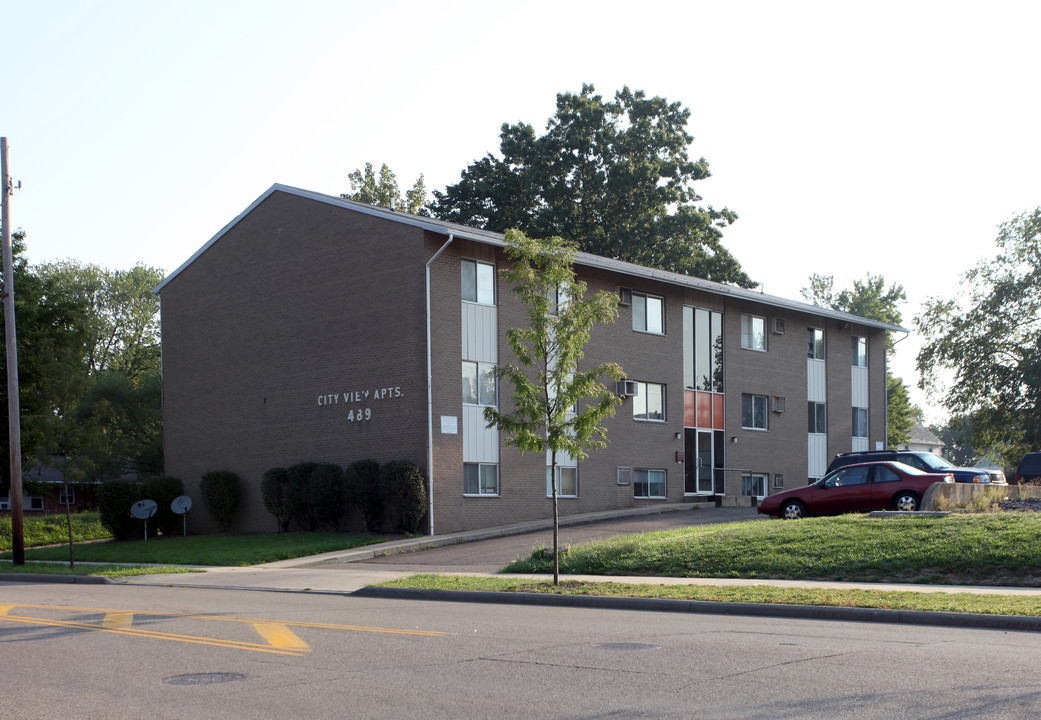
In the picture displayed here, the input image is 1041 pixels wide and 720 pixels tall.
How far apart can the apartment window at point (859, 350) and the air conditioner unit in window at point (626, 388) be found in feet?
42.6

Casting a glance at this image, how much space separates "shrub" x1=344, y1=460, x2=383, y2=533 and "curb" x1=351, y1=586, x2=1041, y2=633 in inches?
419

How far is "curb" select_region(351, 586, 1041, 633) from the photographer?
1152cm

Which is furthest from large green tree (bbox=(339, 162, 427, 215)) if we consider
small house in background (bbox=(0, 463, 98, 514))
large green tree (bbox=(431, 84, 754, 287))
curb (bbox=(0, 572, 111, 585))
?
curb (bbox=(0, 572, 111, 585))

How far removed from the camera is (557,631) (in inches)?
451

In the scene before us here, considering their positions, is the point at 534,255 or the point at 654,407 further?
the point at 654,407

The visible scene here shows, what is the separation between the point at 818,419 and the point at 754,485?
15.1ft

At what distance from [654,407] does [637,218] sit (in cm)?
2161

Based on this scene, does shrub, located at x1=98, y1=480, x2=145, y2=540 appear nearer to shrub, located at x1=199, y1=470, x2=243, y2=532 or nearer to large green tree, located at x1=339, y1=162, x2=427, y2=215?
shrub, located at x1=199, y1=470, x2=243, y2=532

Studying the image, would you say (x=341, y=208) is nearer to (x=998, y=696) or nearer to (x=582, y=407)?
(x=582, y=407)

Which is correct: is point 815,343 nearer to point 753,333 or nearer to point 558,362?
point 753,333

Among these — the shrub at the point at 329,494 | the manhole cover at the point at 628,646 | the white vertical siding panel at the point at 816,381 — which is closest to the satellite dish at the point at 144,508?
the shrub at the point at 329,494

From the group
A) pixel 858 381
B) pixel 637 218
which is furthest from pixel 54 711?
pixel 637 218

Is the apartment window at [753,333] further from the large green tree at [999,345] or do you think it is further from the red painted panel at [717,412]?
the large green tree at [999,345]

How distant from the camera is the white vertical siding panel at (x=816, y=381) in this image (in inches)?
1581
